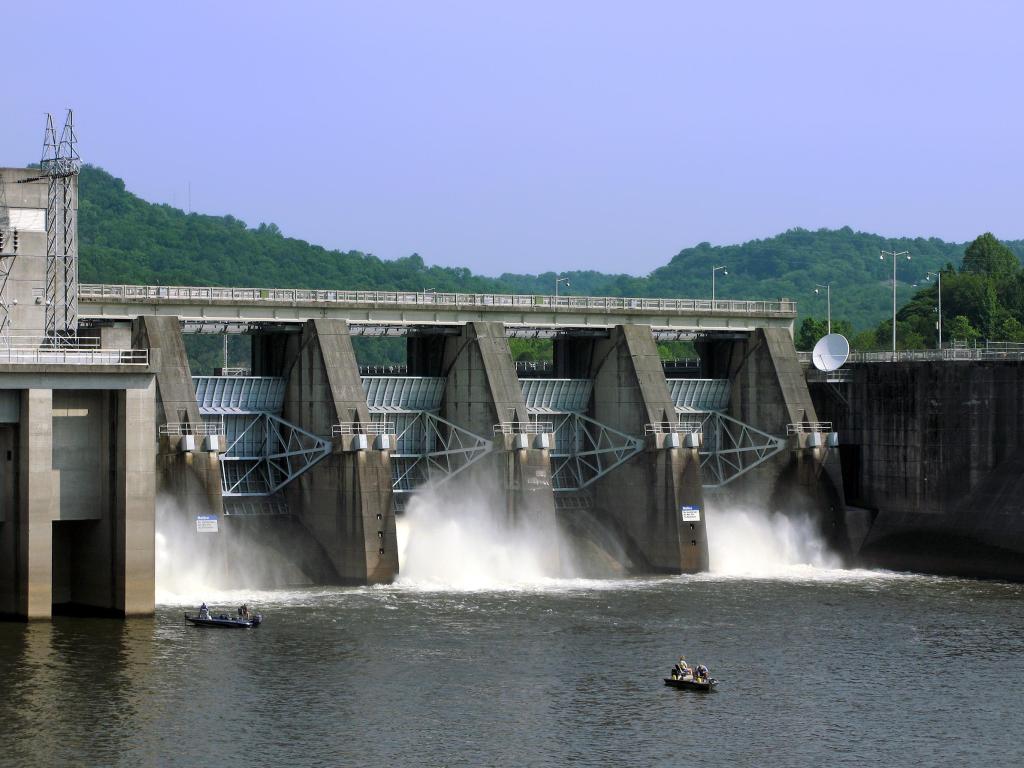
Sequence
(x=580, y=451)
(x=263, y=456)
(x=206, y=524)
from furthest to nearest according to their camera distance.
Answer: (x=580, y=451) → (x=263, y=456) → (x=206, y=524)

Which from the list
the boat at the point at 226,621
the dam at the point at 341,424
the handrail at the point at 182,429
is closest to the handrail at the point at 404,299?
the dam at the point at 341,424

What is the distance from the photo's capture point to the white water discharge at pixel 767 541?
318 feet

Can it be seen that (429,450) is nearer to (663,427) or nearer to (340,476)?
(340,476)

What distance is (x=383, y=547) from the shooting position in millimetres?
83750

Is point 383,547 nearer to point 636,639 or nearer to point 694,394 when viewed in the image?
point 636,639

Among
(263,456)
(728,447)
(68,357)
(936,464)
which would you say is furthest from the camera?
(728,447)

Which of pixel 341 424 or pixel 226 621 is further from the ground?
pixel 341 424

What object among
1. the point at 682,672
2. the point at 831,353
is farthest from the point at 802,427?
the point at 682,672

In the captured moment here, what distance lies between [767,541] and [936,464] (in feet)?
34.0

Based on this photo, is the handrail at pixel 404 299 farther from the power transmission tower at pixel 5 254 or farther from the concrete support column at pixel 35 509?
the concrete support column at pixel 35 509

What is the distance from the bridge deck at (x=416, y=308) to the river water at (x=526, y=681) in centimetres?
1508

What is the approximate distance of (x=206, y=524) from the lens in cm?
7906

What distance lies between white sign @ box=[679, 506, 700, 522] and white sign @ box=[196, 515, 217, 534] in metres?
26.0

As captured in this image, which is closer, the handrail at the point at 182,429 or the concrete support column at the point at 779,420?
the handrail at the point at 182,429
